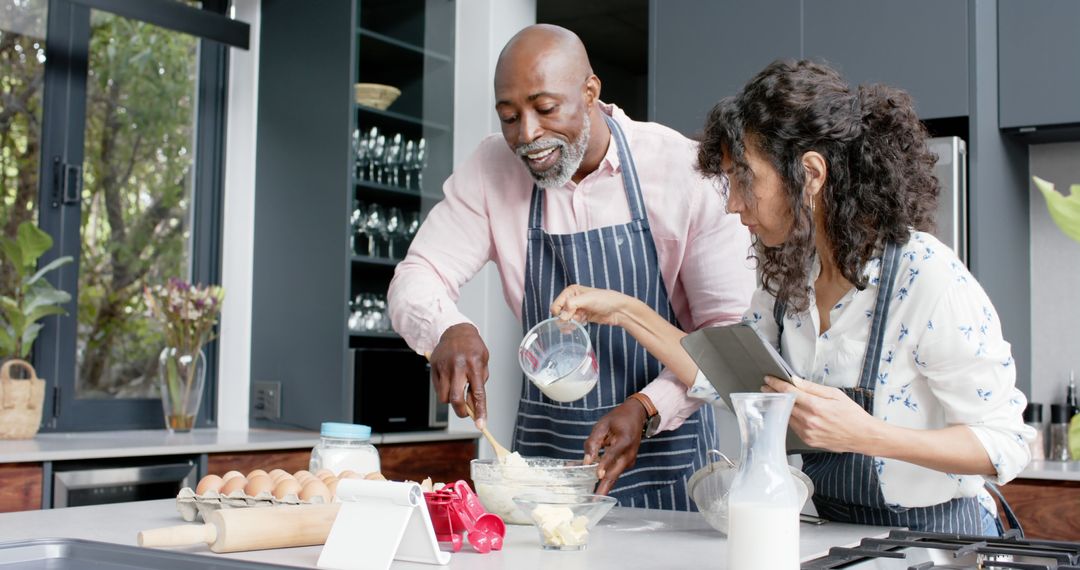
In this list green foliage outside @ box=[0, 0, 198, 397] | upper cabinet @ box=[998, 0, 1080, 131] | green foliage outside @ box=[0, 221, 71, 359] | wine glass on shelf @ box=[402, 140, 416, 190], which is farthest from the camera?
wine glass on shelf @ box=[402, 140, 416, 190]

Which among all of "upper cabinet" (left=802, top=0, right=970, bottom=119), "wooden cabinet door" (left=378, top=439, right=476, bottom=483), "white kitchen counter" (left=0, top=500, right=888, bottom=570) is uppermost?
"upper cabinet" (left=802, top=0, right=970, bottom=119)

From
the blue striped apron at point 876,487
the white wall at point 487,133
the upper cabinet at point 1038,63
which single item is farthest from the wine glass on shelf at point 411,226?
the blue striped apron at point 876,487

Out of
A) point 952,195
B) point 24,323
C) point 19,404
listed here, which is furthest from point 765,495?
point 24,323

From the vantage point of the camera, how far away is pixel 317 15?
13.2 ft

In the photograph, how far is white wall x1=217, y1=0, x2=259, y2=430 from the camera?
4.12 meters

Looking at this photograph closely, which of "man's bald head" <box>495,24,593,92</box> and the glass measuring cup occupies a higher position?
"man's bald head" <box>495,24,593,92</box>

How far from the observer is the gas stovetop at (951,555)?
1245 mm

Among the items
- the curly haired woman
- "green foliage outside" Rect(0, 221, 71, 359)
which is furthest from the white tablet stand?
"green foliage outside" Rect(0, 221, 71, 359)

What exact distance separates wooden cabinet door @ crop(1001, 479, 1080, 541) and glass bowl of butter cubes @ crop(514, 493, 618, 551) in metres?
1.77

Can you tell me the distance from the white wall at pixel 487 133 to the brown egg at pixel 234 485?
238cm

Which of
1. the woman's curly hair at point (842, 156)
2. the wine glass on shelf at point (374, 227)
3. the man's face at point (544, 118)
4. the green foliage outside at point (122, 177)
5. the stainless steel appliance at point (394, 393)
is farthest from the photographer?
the wine glass on shelf at point (374, 227)

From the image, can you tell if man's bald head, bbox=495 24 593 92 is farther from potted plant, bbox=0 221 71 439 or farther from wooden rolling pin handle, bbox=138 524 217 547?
potted plant, bbox=0 221 71 439

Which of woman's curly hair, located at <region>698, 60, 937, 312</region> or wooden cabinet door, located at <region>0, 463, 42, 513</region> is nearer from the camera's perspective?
woman's curly hair, located at <region>698, 60, 937, 312</region>

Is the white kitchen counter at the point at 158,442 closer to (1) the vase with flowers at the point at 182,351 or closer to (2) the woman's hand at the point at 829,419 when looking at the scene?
(1) the vase with flowers at the point at 182,351
